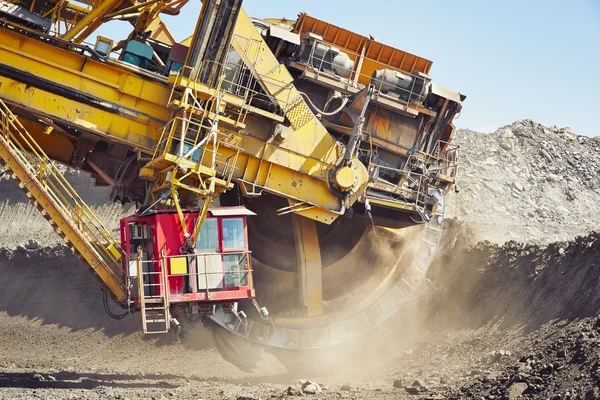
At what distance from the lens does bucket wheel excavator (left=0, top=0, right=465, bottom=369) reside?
41.7 ft

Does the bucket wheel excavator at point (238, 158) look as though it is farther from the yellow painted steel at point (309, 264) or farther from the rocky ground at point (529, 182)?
the rocky ground at point (529, 182)

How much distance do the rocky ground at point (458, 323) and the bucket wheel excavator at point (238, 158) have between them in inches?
36.7

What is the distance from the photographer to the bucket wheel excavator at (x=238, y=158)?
12.7m

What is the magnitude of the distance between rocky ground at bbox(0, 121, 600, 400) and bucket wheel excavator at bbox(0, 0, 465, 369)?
0.93 meters

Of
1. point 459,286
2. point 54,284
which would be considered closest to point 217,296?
point 459,286

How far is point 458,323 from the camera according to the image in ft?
53.4

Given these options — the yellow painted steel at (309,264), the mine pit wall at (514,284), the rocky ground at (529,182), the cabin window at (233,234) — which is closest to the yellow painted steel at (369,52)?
the yellow painted steel at (309,264)

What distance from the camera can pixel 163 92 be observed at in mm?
13102

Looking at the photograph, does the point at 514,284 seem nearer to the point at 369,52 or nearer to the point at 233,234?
the point at 369,52

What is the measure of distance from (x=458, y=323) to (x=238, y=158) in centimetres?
520

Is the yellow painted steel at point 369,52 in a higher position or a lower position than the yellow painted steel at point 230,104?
higher

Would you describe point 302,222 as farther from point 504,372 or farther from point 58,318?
point 58,318

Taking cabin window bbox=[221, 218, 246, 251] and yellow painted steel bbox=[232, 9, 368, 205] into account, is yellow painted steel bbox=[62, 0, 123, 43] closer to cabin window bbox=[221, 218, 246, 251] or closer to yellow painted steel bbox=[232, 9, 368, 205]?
yellow painted steel bbox=[232, 9, 368, 205]

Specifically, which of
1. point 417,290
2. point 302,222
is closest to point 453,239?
point 417,290
